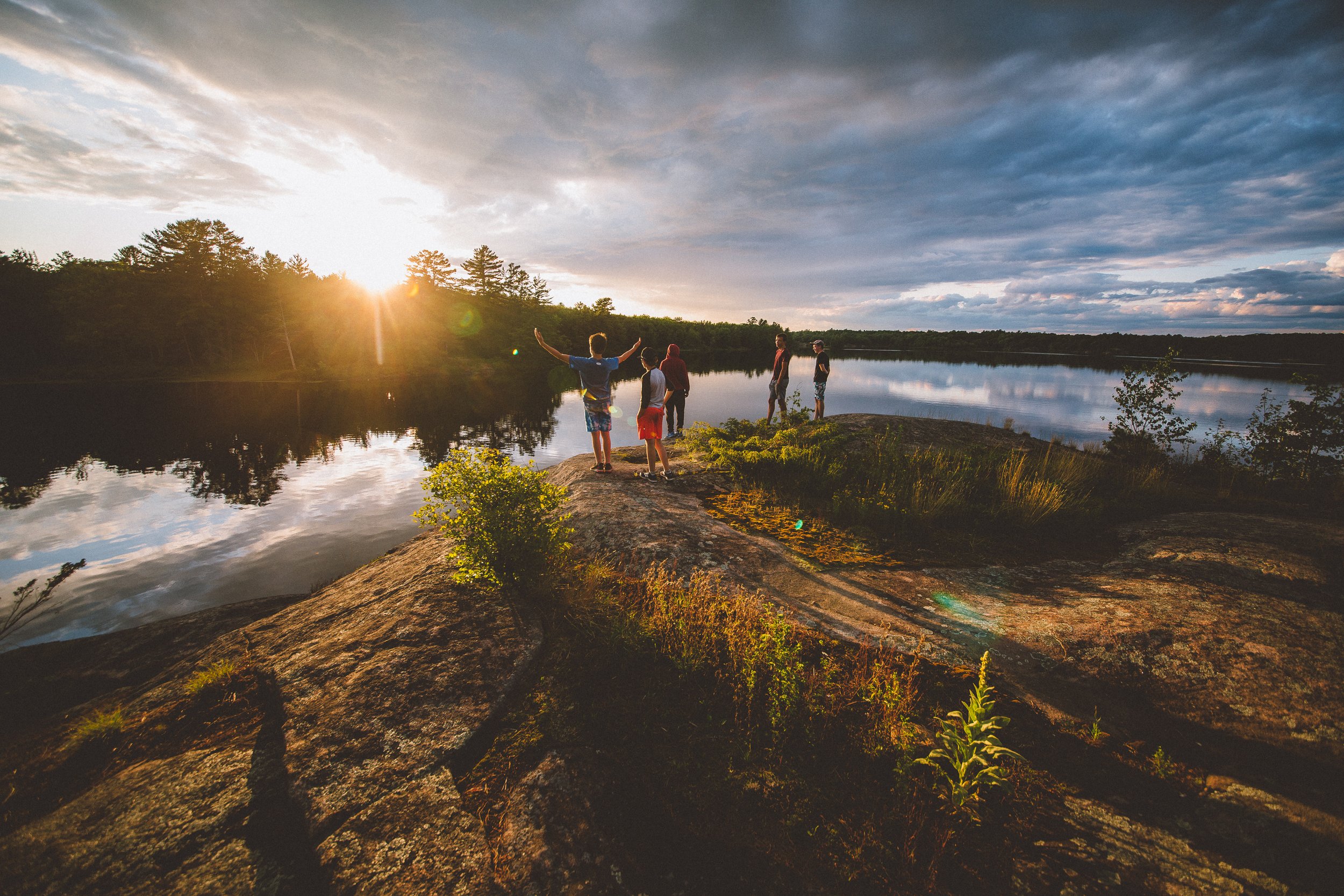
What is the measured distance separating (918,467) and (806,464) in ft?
7.84

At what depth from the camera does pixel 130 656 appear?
19.5 ft

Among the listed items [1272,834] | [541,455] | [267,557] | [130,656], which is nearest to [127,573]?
[267,557]

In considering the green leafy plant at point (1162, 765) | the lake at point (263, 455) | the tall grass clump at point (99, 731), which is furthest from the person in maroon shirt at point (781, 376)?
the tall grass clump at point (99, 731)

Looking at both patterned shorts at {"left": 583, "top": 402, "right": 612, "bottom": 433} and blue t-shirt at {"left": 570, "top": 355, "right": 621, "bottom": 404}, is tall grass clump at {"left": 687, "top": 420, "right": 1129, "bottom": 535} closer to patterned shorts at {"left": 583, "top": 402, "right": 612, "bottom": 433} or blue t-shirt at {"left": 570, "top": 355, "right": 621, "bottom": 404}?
patterned shorts at {"left": 583, "top": 402, "right": 612, "bottom": 433}

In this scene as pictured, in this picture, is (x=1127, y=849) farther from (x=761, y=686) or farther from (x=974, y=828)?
A: (x=761, y=686)

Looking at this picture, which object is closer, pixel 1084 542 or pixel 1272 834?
pixel 1272 834

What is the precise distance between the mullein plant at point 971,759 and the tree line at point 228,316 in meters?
56.5

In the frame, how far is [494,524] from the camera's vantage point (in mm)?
4473

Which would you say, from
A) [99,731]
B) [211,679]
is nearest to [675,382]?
[211,679]

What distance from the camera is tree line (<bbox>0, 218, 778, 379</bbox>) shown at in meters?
46.1

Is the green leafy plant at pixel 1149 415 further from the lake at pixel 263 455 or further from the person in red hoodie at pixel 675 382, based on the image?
the person in red hoodie at pixel 675 382


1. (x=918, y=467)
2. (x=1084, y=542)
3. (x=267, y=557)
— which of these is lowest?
(x=267, y=557)

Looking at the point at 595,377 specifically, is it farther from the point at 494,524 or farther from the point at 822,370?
the point at 822,370

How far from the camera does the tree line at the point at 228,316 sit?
1815 inches
